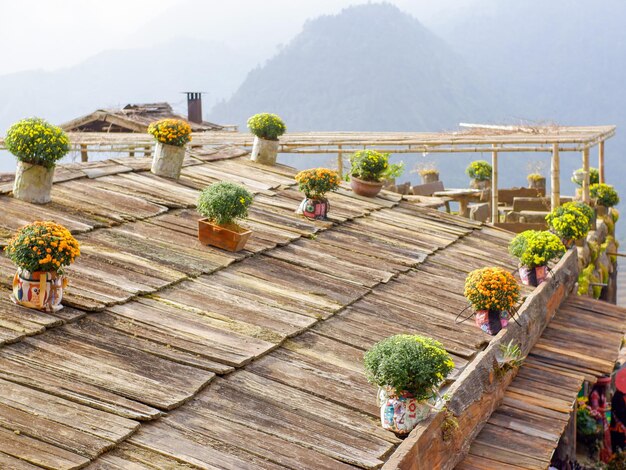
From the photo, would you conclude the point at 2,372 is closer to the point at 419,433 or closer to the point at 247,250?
the point at 419,433

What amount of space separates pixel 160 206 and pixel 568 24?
176919 millimetres

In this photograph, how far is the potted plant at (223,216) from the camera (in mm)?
8539

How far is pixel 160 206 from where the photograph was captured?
31.1ft

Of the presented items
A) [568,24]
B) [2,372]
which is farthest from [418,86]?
[2,372]

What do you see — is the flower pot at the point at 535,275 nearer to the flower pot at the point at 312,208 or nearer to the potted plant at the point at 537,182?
the flower pot at the point at 312,208

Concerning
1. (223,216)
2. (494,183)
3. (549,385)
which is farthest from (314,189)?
(494,183)

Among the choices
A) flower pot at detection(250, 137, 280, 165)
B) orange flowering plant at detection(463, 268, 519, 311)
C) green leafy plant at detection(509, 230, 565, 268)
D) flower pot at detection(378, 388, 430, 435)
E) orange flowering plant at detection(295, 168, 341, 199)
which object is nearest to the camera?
flower pot at detection(378, 388, 430, 435)

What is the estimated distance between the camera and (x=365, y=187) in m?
12.7

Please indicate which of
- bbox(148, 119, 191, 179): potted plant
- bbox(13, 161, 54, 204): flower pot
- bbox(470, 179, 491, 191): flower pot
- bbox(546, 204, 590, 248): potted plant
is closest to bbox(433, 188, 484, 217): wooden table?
bbox(470, 179, 491, 191): flower pot

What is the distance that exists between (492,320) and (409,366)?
8.83ft

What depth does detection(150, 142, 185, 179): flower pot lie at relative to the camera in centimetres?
1089

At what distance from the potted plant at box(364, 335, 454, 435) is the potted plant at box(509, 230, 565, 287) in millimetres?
4576

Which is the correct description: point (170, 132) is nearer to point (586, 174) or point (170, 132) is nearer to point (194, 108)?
point (586, 174)

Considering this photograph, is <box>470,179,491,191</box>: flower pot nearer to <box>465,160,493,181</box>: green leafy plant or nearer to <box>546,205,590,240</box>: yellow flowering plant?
<box>465,160,493,181</box>: green leafy plant
